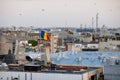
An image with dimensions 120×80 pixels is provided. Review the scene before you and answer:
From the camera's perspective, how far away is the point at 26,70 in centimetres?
368

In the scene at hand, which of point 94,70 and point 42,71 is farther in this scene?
point 94,70

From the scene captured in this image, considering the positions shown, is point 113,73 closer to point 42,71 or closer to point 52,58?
point 42,71

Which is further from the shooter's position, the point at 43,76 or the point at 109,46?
the point at 109,46

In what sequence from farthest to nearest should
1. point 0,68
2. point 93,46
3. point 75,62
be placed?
point 93,46, point 75,62, point 0,68

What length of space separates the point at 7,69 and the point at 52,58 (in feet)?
4.60

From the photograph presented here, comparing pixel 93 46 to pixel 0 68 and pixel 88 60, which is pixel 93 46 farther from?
pixel 0 68

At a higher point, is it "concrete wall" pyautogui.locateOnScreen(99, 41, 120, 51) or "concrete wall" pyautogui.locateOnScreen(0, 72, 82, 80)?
"concrete wall" pyautogui.locateOnScreen(99, 41, 120, 51)

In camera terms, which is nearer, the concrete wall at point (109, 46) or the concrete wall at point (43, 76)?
the concrete wall at point (43, 76)

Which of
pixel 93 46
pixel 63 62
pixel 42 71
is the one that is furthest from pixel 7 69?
pixel 93 46

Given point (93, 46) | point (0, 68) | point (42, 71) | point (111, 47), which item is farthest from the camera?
point (93, 46)

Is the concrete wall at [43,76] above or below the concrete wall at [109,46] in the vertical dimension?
below

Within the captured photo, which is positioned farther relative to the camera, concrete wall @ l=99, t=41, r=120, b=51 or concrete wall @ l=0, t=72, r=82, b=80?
concrete wall @ l=99, t=41, r=120, b=51

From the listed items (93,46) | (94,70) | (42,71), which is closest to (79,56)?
(94,70)

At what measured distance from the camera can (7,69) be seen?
12.5 feet
